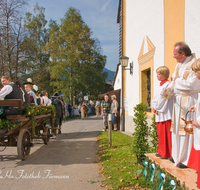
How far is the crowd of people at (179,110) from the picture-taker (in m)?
2.86

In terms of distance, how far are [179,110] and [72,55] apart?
2710 centimetres

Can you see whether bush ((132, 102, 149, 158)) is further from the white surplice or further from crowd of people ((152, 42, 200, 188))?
the white surplice

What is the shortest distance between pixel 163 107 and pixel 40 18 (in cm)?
3522

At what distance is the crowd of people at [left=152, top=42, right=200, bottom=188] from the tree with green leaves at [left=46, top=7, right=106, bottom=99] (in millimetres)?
25987

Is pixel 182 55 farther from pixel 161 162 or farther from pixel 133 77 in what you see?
pixel 133 77

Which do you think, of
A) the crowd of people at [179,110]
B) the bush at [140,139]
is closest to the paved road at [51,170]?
the bush at [140,139]

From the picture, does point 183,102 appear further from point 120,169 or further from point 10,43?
point 10,43

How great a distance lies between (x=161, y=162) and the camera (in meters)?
3.37

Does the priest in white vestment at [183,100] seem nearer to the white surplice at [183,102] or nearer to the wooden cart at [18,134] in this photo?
the white surplice at [183,102]

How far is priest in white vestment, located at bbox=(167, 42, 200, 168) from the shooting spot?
2.89m

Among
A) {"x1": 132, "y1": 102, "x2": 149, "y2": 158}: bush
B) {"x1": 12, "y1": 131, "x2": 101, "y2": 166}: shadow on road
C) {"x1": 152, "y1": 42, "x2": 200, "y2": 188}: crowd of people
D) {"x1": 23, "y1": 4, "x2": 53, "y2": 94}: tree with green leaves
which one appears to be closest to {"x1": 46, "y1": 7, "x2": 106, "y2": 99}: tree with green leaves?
{"x1": 23, "y1": 4, "x2": 53, "y2": 94}: tree with green leaves

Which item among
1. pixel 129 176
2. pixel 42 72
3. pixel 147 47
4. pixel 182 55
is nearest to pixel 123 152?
pixel 129 176

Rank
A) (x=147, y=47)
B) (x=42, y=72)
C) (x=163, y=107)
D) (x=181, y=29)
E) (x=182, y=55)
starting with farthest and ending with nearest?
(x=42, y=72), (x=147, y=47), (x=181, y=29), (x=163, y=107), (x=182, y=55)

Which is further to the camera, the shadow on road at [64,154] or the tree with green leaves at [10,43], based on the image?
the tree with green leaves at [10,43]
